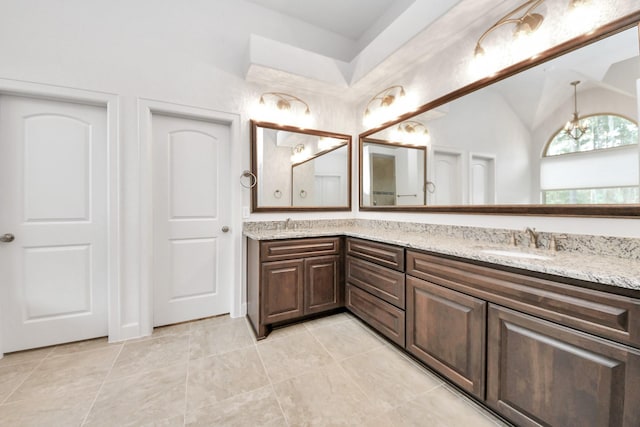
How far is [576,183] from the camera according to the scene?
4.52ft

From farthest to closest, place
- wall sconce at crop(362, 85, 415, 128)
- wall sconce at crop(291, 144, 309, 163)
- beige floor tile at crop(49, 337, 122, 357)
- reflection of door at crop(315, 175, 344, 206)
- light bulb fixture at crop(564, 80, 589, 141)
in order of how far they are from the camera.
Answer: reflection of door at crop(315, 175, 344, 206) → wall sconce at crop(291, 144, 309, 163) → wall sconce at crop(362, 85, 415, 128) → beige floor tile at crop(49, 337, 122, 357) → light bulb fixture at crop(564, 80, 589, 141)

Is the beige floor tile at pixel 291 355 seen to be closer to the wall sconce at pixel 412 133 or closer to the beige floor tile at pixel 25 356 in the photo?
the beige floor tile at pixel 25 356

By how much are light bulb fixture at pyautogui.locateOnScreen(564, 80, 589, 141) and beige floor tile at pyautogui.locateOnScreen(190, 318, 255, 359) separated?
261 cm

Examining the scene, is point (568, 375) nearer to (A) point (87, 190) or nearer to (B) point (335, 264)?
(B) point (335, 264)

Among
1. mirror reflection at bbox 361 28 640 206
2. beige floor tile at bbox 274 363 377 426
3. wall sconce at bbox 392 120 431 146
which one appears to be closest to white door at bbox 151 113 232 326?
beige floor tile at bbox 274 363 377 426

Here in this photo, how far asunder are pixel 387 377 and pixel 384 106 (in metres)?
2.46

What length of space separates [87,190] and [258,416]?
7.18 feet

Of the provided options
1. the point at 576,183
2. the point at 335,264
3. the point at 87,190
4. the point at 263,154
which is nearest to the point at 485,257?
the point at 576,183

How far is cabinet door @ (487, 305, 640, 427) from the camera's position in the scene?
87cm

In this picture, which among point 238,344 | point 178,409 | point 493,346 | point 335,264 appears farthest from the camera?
point 335,264

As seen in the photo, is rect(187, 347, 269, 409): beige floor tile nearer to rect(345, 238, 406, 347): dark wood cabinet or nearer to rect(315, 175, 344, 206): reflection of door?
rect(345, 238, 406, 347): dark wood cabinet

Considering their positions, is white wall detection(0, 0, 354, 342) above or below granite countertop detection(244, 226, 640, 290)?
above

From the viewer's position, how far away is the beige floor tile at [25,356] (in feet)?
5.77

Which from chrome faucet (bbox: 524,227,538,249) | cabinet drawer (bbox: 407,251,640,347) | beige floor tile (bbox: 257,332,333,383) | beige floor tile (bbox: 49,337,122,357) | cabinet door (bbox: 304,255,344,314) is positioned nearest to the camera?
cabinet drawer (bbox: 407,251,640,347)
